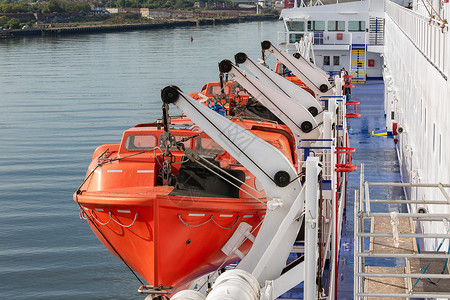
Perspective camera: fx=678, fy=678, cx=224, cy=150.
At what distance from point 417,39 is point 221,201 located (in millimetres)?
6272

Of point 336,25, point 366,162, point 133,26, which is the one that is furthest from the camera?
point 133,26

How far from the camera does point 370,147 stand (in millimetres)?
26391

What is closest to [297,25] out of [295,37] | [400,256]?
[295,37]

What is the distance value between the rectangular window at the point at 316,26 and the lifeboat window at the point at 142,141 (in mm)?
32914

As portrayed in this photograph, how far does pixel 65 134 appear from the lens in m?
37.4

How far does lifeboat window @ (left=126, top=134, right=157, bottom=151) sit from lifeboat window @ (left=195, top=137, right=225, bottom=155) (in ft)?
2.53

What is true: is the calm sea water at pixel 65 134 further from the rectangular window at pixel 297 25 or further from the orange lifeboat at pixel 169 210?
the rectangular window at pixel 297 25

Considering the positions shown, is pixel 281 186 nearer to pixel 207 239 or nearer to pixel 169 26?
pixel 207 239

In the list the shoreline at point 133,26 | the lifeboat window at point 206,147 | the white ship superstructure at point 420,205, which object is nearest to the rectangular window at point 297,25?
the white ship superstructure at point 420,205

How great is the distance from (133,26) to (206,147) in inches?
5082

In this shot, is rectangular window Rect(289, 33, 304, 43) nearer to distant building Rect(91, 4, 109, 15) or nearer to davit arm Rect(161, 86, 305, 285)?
davit arm Rect(161, 86, 305, 285)

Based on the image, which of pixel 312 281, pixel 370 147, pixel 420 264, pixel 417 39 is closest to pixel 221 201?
pixel 312 281

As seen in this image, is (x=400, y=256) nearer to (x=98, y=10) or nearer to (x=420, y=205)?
(x=420, y=205)

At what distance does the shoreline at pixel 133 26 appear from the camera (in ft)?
391
